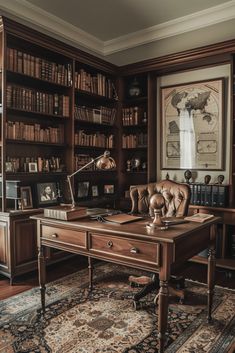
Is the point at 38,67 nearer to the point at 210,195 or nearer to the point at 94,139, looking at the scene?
the point at 94,139

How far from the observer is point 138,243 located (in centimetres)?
177

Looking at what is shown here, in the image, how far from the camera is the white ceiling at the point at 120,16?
3.52m

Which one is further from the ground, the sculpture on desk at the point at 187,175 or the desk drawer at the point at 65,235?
the sculpture on desk at the point at 187,175

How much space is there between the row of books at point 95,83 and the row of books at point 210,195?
1825 mm

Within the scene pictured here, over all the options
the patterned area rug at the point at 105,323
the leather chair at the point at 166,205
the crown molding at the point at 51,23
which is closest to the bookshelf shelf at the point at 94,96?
the crown molding at the point at 51,23

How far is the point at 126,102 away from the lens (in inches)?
175

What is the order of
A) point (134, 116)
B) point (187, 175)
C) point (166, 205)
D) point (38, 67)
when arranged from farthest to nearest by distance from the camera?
point (134, 116)
point (187, 175)
point (38, 67)
point (166, 205)

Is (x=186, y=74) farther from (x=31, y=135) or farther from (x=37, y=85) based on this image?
(x=31, y=135)

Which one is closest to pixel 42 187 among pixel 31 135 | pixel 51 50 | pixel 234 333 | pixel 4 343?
pixel 31 135

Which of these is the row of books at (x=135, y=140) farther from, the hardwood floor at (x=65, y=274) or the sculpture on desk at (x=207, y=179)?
the hardwood floor at (x=65, y=274)

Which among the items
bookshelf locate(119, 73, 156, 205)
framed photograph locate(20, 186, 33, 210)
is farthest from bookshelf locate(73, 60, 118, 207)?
framed photograph locate(20, 186, 33, 210)

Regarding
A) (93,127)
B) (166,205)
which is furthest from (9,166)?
(166,205)

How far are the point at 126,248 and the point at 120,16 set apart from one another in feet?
10.6

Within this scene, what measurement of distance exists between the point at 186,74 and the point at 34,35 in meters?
2.01
